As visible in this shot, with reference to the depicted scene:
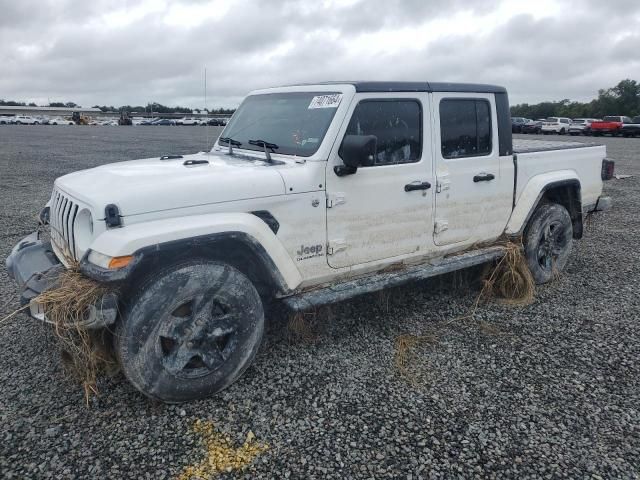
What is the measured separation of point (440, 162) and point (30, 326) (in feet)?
11.7

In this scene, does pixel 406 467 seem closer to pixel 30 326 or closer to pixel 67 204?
pixel 67 204

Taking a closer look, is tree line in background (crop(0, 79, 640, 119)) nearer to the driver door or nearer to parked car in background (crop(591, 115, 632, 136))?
parked car in background (crop(591, 115, 632, 136))

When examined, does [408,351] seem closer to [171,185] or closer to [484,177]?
[484,177]

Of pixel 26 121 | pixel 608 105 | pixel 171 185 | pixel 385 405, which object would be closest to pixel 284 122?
pixel 171 185

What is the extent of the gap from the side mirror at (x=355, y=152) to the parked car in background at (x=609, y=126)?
1421 inches

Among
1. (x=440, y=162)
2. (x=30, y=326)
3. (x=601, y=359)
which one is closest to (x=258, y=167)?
(x=440, y=162)

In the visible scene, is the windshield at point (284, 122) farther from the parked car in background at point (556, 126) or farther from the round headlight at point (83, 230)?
the parked car in background at point (556, 126)

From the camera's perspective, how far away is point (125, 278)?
2828mm

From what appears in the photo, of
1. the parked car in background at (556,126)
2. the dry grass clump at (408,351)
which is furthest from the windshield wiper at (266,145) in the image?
the parked car in background at (556,126)

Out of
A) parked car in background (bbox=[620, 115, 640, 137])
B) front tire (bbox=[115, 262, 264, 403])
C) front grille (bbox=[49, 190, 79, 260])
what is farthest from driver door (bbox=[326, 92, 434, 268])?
parked car in background (bbox=[620, 115, 640, 137])

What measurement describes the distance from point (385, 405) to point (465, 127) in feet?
8.09

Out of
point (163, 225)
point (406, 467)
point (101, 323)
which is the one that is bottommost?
point (406, 467)

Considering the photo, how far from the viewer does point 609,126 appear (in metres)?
34.0

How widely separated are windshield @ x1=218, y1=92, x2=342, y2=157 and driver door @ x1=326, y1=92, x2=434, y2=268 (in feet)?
0.63
